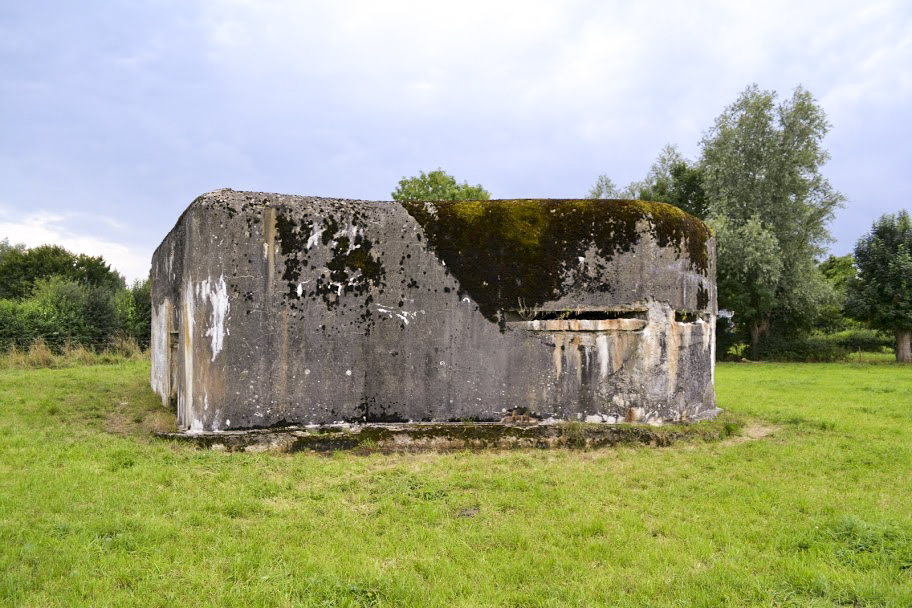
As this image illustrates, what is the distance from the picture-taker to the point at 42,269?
35375mm

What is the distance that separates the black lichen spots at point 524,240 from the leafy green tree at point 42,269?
3158 cm

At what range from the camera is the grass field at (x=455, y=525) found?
154 inches

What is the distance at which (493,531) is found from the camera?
16.1ft

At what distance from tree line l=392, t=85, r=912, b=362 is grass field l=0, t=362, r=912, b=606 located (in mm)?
19800

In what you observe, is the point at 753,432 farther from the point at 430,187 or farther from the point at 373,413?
the point at 430,187

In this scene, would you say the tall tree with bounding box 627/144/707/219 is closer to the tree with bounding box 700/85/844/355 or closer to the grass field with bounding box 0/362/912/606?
the tree with bounding box 700/85/844/355

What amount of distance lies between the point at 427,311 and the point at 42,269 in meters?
34.8

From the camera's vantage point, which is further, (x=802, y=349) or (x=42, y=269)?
(x=42, y=269)

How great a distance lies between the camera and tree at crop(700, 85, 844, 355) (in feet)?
91.4

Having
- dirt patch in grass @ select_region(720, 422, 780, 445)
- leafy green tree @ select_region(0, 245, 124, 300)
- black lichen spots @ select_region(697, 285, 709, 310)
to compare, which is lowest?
dirt patch in grass @ select_region(720, 422, 780, 445)

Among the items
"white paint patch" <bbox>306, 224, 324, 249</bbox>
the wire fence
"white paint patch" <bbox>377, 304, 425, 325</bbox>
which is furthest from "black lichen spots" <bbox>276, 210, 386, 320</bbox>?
the wire fence

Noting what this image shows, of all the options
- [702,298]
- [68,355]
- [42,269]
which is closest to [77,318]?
[68,355]

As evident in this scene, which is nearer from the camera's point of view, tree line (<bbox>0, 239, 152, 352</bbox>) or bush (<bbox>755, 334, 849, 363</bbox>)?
tree line (<bbox>0, 239, 152, 352</bbox>)

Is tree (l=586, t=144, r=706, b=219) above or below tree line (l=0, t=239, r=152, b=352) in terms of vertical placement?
above
